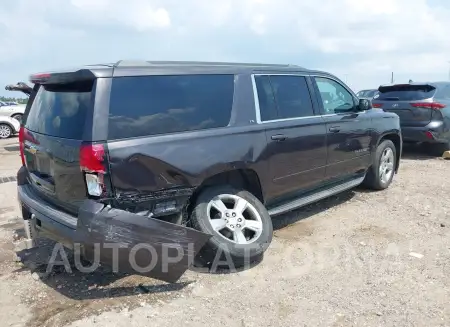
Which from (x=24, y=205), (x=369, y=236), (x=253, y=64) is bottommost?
(x=369, y=236)

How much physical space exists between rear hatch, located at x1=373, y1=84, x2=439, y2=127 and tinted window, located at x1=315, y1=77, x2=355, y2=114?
12.6ft

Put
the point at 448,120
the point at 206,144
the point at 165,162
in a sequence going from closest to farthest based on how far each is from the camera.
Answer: the point at 165,162
the point at 206,144
the point at 448,120

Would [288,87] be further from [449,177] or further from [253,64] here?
[449,177]

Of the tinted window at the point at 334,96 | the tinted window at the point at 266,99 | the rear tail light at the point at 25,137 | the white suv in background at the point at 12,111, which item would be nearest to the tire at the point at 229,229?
the tinted window at the point at 266,99

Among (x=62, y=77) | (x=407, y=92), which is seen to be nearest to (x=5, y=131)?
(x=407, y=92)

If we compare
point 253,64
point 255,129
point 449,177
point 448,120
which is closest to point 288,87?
point 253,64

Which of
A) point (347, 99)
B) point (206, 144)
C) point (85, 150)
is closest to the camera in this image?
point (85, 150)

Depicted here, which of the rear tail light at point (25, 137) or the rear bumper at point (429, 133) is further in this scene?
the rear bumper at point (429, 133)

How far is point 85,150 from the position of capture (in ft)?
9.70

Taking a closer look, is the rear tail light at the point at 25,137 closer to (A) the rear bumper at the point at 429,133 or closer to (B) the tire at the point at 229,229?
(B) the tire at the point at 229,229

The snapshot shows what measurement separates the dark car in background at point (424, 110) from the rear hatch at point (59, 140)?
7.37 m

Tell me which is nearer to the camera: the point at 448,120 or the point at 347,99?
the point at 347,99

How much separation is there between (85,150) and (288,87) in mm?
2431

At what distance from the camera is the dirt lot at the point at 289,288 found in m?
2.97
